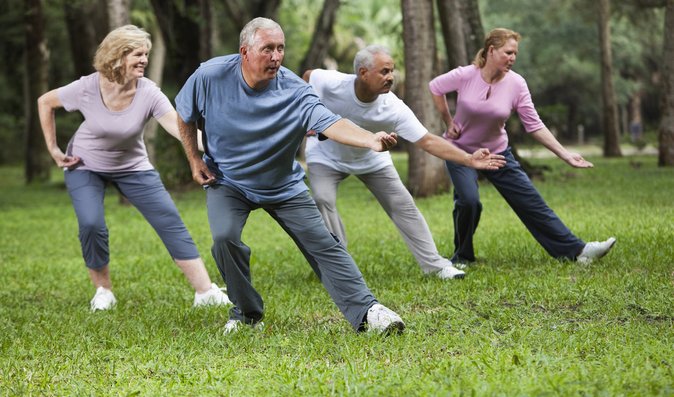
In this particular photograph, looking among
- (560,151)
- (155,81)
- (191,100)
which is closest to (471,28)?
(155,81)

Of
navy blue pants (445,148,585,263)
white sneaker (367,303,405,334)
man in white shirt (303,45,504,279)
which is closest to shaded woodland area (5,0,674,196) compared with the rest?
navy blue pants (445,148,585,263)

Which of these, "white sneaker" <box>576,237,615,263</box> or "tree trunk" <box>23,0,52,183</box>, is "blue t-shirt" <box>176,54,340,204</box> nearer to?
"white sneaker" <box>576,237,615,263</box>

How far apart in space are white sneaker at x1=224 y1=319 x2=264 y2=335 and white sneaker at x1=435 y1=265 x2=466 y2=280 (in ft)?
7.56

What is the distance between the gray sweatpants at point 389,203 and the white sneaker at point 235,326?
1805mm

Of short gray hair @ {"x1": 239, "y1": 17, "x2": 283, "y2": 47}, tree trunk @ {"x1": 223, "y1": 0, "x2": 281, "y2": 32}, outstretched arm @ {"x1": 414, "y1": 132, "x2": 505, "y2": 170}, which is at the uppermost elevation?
short gray hair @ {"x1": 239, "y1": 17, "x2": 283, "y2": 47}

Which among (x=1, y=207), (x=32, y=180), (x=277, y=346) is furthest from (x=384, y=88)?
(x=32, y=180)

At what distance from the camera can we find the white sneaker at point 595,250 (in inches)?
360

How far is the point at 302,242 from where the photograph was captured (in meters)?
6.86

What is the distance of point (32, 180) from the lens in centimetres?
3056

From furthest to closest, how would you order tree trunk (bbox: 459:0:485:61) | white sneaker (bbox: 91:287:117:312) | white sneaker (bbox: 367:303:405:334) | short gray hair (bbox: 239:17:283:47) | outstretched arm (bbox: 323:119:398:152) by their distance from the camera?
tree trunk (bbox: 459:0:485:61)
white sneaker (bbox: 91:287:117:312)
white sneaker (bbox: 367:303:405:334)
short gray hair (bbox: 239:17:283:47)
outstretched arm (bbox: 323:119:398:152)

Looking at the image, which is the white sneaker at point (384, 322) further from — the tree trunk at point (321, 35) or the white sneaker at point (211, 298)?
the tree trunk at point (321, 35)

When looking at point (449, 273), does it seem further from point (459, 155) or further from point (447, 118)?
point (459, 155)

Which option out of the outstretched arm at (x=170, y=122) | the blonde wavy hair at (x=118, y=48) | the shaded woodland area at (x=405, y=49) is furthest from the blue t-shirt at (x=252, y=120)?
the shaded woodland area at (x=405, y=49)

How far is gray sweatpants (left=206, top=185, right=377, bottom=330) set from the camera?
22.1 ft
